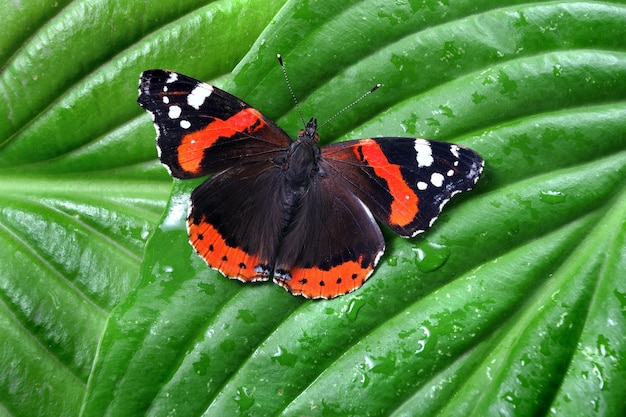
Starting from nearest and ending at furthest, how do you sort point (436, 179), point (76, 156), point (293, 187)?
1. point (436, 179)
2. point (293, 187)
3. point (76, 156)

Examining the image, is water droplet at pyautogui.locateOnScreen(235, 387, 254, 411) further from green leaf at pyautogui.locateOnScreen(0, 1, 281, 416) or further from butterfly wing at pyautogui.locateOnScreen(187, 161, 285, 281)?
green leaf at pyautogui.locateOnScreen(0, 1, 281, 416)

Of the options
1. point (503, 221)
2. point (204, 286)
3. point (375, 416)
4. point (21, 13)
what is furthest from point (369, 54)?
point (21, 13)

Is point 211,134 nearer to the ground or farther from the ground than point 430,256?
farther from the ground

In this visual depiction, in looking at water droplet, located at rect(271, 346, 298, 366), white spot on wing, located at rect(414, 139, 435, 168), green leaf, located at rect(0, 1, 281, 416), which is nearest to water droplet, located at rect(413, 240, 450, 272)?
white spot on wing, located at rect(414, 139, 435, 168)

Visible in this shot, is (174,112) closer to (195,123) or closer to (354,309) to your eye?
(195,123)

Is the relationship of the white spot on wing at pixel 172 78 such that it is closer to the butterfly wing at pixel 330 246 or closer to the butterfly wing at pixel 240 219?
the butterfly wing at pixel 240 219

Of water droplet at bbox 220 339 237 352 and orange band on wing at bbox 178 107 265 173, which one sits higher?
orange band on wing at bbox 178 107 265 173

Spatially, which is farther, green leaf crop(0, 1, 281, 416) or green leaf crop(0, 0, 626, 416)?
green leaf crop(0, 1, 281, 416)

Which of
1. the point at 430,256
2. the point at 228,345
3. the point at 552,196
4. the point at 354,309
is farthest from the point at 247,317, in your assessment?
the point at 552,196

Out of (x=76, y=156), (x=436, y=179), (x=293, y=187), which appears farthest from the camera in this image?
(x=76, y=156)
